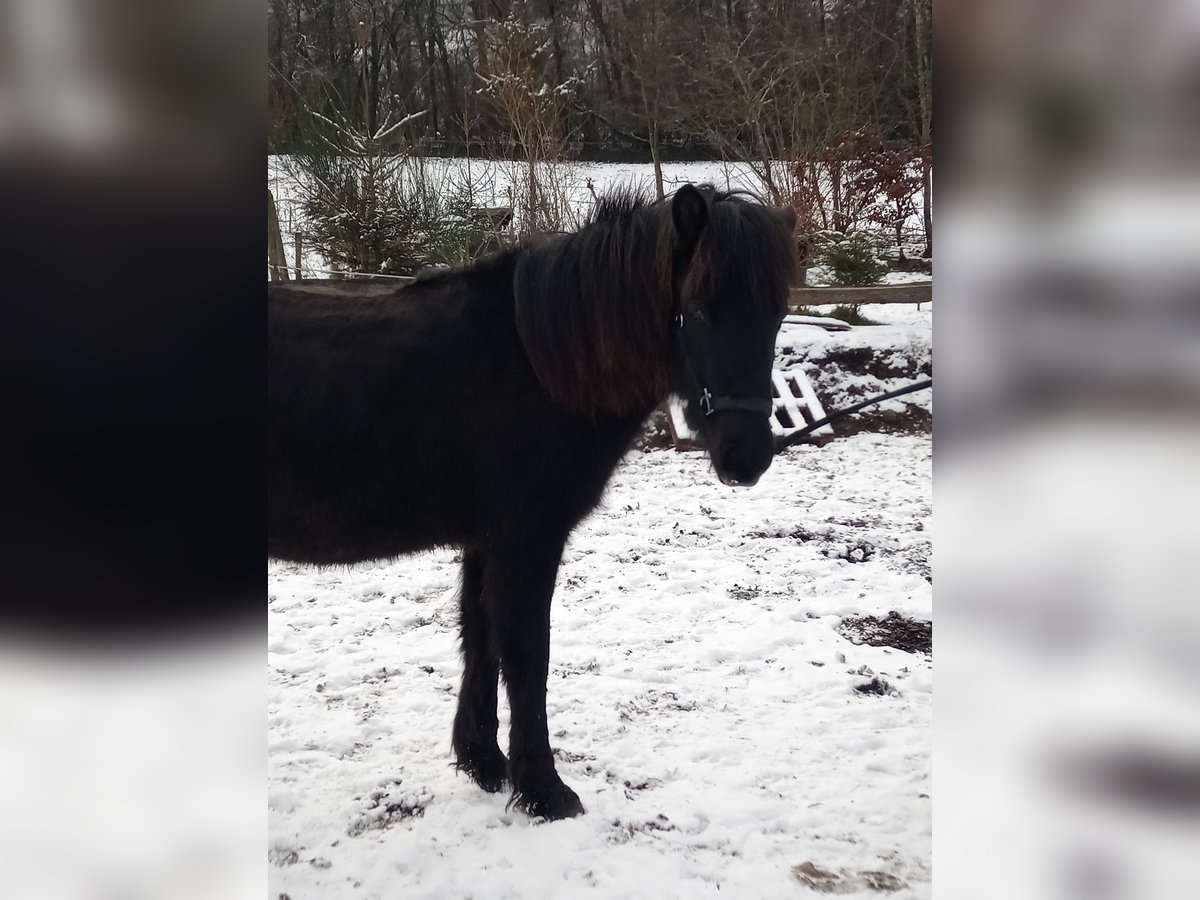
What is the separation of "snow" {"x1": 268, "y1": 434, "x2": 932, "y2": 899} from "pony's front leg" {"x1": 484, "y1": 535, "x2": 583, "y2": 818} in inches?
4.0

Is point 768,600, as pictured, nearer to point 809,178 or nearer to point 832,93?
point 809,178

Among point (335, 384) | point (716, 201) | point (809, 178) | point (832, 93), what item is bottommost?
point (335, 384)

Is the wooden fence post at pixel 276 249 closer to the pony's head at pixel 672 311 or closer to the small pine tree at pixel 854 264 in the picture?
the pony's head at pixel 672 311

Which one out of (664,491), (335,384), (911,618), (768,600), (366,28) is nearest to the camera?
(335,384)

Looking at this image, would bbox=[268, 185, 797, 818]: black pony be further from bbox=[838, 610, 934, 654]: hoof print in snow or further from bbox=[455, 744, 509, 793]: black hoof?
bbox=[838, 610, 934, 654]: hoof print in snow

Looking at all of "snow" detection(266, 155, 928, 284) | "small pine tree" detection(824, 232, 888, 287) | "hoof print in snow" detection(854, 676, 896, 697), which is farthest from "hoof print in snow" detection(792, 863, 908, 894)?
"small pine tree" detection(824, 232, 888, 287)

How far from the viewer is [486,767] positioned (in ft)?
9.05

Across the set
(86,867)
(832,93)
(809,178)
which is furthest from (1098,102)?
(832,93)

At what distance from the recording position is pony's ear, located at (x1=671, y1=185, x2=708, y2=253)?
7.34ft

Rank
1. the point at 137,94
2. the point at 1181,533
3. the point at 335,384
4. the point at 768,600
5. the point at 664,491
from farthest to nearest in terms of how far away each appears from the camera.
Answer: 1. the point at 664,491
2. the point at 768,600
3. the point at 335,384
4. the point at 137,94
5. the point at 1181,533

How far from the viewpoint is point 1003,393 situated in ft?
1.95

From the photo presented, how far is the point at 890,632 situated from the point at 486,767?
2155 millimetres

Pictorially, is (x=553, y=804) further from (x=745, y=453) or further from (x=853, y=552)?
(x=853, y=552)

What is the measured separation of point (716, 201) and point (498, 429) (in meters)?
0.99
